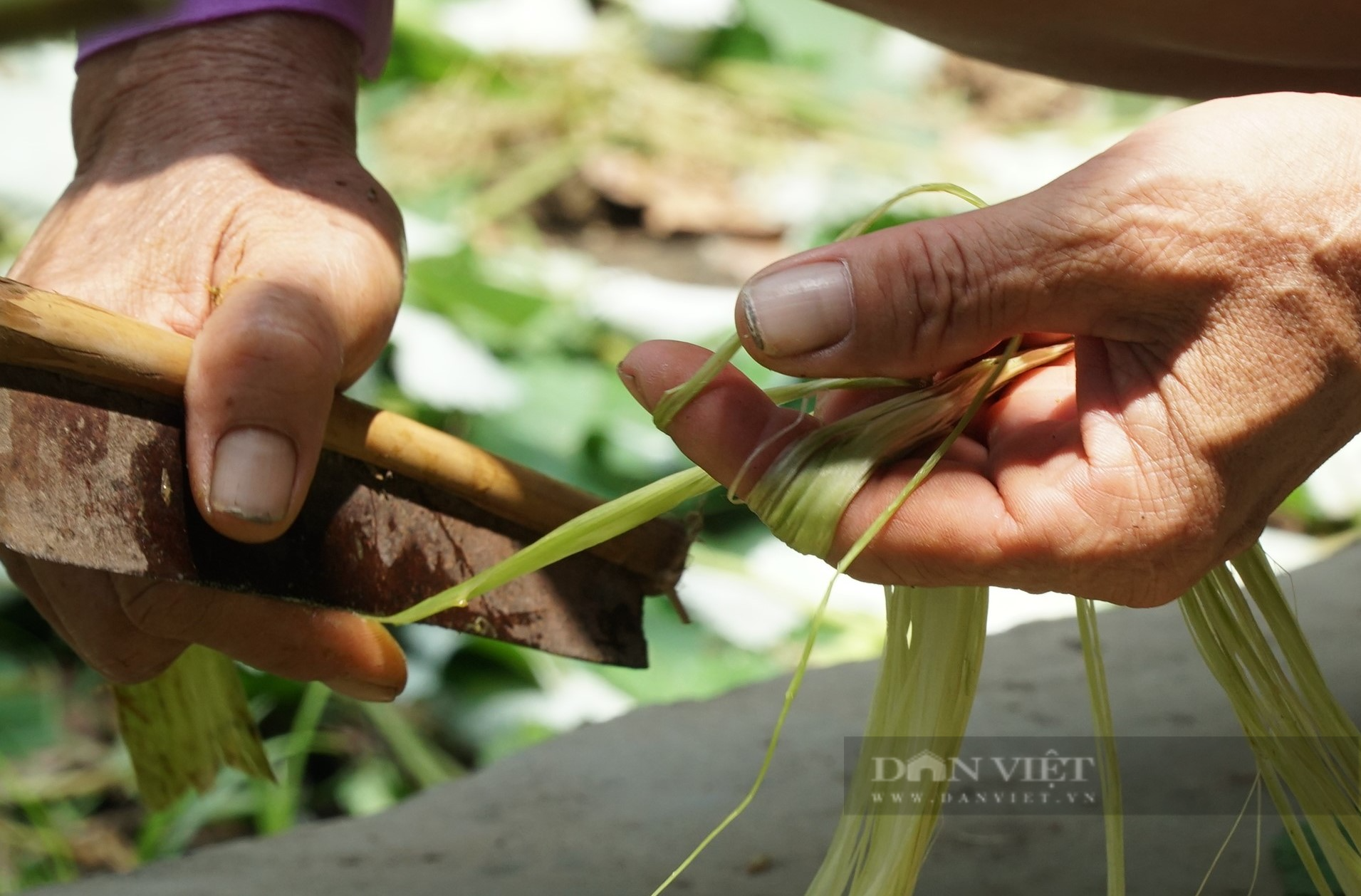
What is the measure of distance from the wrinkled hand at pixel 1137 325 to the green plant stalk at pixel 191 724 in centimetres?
74

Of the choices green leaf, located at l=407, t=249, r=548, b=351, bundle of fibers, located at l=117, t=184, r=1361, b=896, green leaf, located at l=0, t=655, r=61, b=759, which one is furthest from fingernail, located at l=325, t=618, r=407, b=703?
green leaf, located at l=407, t=249, r=548, b=351

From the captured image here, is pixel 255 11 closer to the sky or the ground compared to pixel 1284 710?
closer to the sky

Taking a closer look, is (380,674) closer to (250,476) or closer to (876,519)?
(250,476)

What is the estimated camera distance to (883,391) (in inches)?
37.0

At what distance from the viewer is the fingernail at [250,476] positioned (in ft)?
2.80

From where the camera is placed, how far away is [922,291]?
2.47ft

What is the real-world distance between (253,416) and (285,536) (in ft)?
0.43

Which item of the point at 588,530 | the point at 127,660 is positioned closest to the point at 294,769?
the point at 127,660

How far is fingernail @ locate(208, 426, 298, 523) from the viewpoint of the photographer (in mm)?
854

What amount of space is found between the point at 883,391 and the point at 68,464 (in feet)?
1.86

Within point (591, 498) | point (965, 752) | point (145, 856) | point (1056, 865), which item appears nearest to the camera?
point (591, 498)

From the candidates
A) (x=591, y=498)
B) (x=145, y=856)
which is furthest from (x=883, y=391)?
(x=145, y=856)

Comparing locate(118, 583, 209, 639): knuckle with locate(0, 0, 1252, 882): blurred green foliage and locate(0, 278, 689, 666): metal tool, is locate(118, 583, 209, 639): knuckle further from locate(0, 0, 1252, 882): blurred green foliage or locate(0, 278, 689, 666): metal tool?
locate(0, 0, 1252, 882): blurred green foliage

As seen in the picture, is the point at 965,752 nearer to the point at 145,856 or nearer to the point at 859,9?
the point at 859,9
